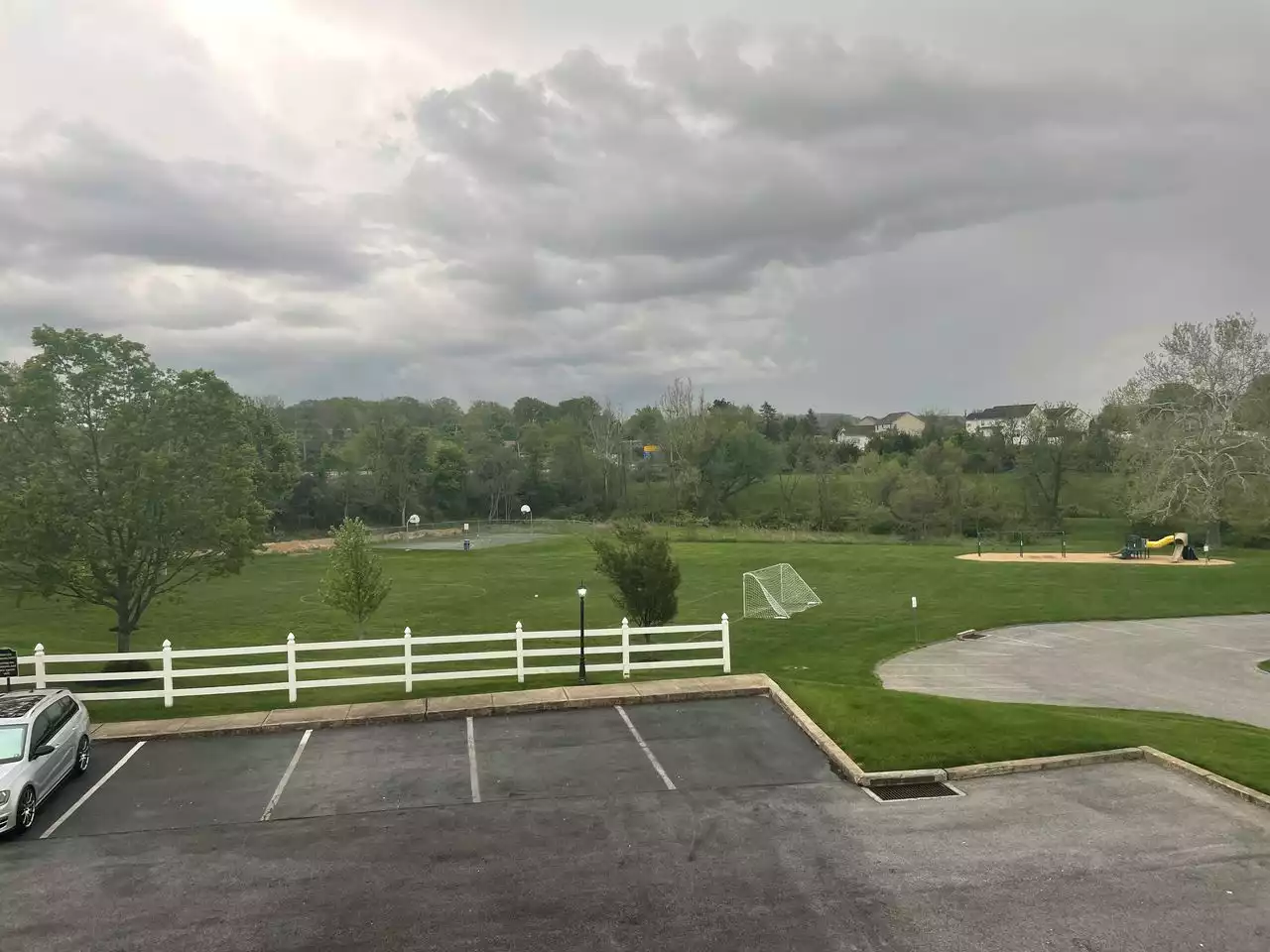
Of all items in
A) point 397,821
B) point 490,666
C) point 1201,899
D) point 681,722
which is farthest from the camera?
point 490,666

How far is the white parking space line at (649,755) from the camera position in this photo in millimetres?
12141

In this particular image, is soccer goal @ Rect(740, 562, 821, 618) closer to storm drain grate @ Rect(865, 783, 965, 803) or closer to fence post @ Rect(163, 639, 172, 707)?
storm drain grate @ Rect(865, 783, 965, 803)

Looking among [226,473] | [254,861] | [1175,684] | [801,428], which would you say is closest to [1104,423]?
[801,428]

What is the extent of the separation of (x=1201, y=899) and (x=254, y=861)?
34.5 feet

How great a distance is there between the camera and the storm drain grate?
11.4m

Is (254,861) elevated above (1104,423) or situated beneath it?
situated beneath

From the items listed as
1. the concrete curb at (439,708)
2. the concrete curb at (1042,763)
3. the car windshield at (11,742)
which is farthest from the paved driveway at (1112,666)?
the car windshield at (11,742)

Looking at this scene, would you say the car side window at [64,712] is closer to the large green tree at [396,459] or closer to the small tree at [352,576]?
the small tree at [352,576]

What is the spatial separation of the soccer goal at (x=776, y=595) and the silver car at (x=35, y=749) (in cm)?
2237

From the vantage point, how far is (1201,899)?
27.6ft

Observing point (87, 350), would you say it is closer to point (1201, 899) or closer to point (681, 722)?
point (681, 722)

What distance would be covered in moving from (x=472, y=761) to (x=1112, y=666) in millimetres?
19786

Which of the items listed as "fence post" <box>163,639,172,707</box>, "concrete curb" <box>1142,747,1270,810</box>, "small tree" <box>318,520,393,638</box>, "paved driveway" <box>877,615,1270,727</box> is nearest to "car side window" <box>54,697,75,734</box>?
"fence post" <box>163,639,172,707</box>

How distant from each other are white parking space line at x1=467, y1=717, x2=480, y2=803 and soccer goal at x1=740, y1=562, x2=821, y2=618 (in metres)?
17.7
